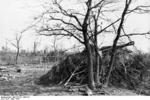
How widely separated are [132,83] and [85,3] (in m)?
5.76

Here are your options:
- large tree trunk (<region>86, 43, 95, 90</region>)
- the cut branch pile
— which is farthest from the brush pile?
large tree trunk (<region>86, 43, 95, 90</region>)

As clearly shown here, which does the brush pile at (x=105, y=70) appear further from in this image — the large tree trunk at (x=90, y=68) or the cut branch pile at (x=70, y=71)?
the large tree trunk at (x=90, y=68)

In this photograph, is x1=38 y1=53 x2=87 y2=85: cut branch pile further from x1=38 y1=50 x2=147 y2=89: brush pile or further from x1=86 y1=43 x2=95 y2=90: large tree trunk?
x1=86 y1=43 x2=95 y2=90: large tree trunk

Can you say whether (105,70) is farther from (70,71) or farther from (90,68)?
(90,68)

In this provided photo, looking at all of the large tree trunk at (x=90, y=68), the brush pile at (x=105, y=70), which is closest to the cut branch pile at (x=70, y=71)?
the brush pile at (x=105, y=70)

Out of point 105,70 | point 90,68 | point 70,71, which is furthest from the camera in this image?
point 70,71

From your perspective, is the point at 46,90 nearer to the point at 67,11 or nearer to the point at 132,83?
the point at 67,11

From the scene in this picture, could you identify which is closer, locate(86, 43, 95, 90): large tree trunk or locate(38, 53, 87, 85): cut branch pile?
locate(86, 43, 95, 90): large tree trunk

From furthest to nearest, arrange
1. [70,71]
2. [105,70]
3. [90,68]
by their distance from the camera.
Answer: [70,71] < [105,70] < [90,68]

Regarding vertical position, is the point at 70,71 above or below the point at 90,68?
below

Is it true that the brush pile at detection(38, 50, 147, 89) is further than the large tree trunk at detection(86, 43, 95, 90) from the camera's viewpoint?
Yes

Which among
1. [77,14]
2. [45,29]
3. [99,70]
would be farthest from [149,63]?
[45,29]

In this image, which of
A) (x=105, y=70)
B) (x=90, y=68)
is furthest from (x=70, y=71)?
(x=90, y=68)

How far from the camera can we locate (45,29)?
11141mm
